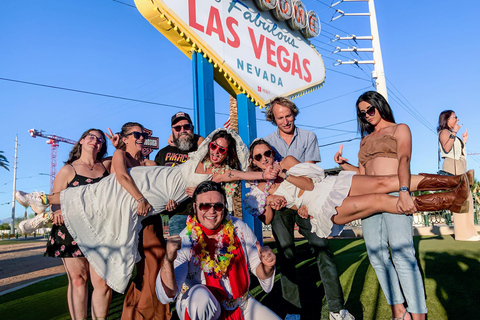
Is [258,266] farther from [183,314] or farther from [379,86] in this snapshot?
[379,86]

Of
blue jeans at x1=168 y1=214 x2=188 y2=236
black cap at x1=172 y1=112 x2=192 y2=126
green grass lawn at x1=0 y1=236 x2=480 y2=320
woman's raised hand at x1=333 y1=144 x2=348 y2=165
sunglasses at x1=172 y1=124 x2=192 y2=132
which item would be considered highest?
black cap at x1=172 y1=112 x2=192 y2=126

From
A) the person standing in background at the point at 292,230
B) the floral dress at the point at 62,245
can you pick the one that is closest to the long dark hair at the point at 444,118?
the person standing in background at the point at 292,230

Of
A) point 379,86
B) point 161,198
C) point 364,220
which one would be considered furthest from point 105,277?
point 379,86

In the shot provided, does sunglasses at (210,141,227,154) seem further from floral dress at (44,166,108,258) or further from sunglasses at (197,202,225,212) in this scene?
floral dress at (44,166,108,258)

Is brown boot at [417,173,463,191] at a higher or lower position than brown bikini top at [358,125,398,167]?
lower

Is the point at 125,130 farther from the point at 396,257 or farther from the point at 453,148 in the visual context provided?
the point at 453,148

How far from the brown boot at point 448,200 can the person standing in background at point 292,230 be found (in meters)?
0.87

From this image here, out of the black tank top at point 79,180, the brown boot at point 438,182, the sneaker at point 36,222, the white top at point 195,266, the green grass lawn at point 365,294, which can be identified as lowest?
the green grass lawn at point 365,294

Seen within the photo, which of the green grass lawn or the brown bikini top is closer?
the brown bikini top

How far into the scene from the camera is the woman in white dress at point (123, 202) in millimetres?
2871

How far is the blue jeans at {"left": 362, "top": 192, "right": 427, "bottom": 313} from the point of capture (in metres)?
2.63

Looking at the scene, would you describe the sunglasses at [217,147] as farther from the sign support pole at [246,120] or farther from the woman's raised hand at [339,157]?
the sign support pole at [246,120]

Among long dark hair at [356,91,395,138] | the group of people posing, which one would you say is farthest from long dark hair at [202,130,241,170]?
long dark hair at [356,91,395,138]

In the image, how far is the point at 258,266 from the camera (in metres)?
2.36
